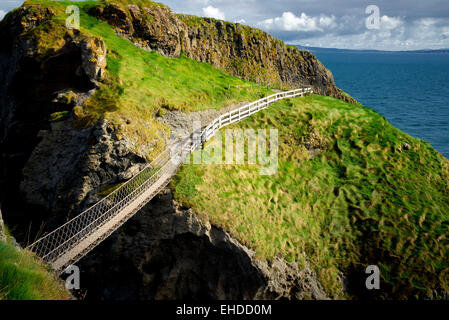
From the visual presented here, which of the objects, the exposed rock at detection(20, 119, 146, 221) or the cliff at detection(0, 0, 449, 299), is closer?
the cliff at detection(0, 0, 449, 299)

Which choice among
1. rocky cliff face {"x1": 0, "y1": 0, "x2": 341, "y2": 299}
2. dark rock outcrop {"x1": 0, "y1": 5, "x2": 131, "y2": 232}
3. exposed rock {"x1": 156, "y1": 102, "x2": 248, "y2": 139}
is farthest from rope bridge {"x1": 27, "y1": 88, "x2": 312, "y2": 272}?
dark rock outcrop {"x1": 0, "y1": 5, "x2": 131, "y2": 232}

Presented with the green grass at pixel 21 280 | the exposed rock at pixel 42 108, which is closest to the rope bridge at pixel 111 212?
the exposed rock at pixel 42 108

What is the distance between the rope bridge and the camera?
1489cm

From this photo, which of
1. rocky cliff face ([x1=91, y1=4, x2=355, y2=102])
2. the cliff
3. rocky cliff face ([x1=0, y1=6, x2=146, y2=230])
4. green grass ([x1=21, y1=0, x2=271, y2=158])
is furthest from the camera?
rocky cliff face ([x1=91, y1=4, x2=355, y2=102])

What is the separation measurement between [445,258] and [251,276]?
1418 cm

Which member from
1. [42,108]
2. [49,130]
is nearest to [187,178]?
[49,130]

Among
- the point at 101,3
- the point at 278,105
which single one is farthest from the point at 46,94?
the point at 278,105

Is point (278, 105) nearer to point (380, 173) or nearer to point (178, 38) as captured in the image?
point (380, 173)

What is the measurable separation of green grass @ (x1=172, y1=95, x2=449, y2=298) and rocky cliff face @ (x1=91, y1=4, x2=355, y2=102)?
13470mm

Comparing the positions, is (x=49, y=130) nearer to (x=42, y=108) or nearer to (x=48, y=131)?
(x=48, y=131)

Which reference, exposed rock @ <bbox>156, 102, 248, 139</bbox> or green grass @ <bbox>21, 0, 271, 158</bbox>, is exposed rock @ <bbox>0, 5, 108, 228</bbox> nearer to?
green grass @ <bbox>21, 0, 271, 158</bbox>

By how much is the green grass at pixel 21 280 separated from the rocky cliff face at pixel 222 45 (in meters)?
29.6

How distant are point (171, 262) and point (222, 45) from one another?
31434mm
